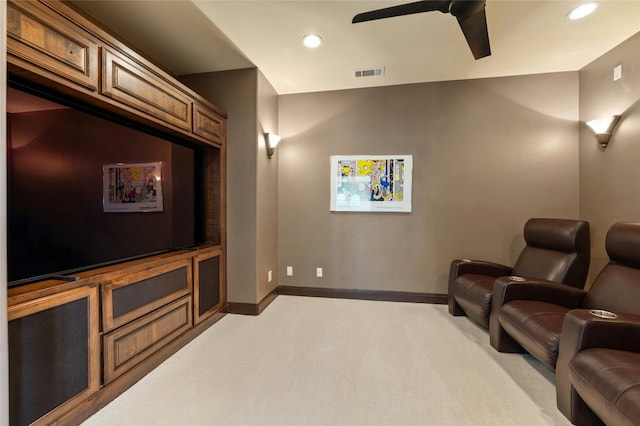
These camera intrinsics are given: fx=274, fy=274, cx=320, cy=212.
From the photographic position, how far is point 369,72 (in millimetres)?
3168

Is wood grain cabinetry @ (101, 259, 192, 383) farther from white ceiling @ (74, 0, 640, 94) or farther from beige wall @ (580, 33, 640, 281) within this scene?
beige wall @ (580, 33, 640, 281)

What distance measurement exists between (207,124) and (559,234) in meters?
3.60

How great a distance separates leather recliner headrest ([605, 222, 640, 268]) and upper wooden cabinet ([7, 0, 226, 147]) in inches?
141

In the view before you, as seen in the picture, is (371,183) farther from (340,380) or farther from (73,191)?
(73,191)

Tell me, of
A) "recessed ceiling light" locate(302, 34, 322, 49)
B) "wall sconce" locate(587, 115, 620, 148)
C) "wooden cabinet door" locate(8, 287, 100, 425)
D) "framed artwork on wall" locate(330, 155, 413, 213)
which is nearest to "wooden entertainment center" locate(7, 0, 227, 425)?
"wooden cabinet door" locate(8, 287, 100, 425)

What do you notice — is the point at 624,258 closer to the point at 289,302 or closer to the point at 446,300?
the point at 446,300

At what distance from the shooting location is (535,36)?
2.51m

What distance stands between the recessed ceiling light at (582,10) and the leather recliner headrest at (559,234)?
1.73 m

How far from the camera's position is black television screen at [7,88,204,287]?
1415mm

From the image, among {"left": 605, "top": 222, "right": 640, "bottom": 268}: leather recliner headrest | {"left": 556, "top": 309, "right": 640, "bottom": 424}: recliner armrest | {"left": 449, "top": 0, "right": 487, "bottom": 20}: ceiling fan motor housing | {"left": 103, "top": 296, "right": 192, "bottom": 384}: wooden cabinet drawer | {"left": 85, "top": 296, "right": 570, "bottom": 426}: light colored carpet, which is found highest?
{"left": 449, "top": 0, "right": 487, "bottom": 20}: ceiling fan motor housing

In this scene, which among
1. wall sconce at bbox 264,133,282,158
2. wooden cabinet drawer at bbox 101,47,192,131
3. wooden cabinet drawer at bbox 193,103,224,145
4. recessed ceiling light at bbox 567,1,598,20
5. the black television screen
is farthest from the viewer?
wall sconce at bbox 264,133,282,158

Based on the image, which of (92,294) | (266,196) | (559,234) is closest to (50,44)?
(92,294)

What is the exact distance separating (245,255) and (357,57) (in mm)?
2449

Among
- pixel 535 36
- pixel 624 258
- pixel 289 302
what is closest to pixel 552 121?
pixel 535 36
